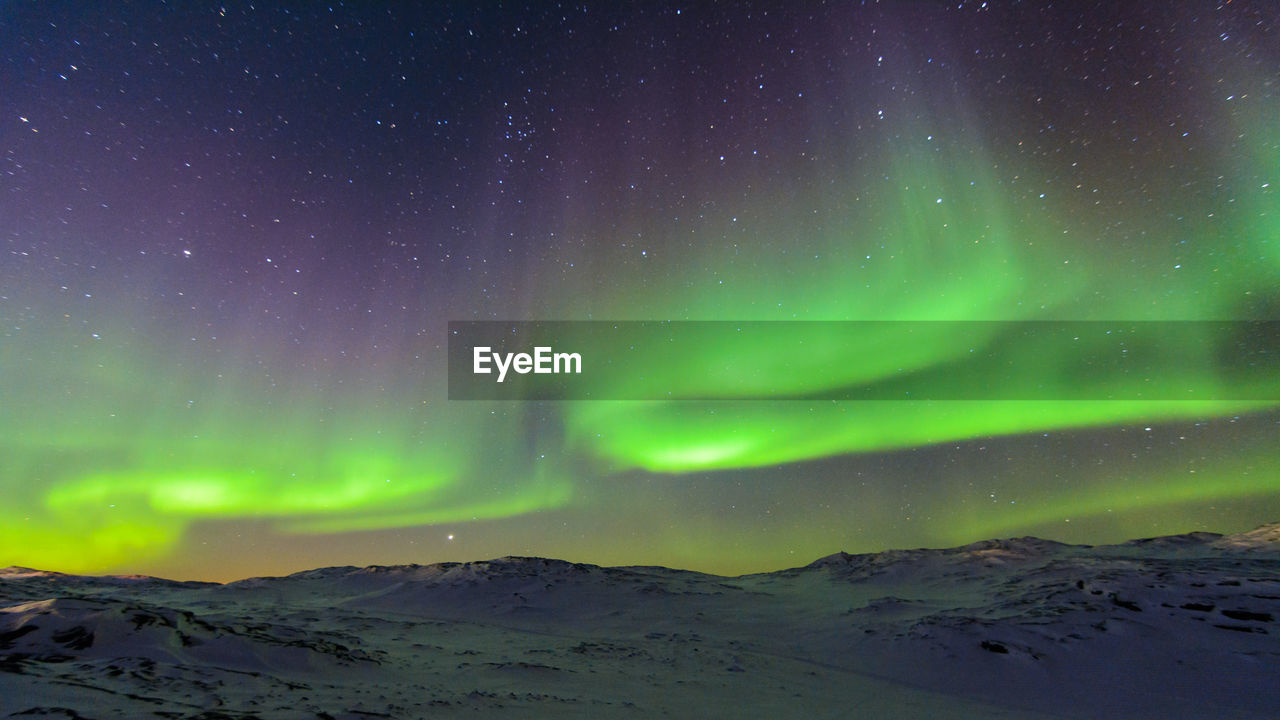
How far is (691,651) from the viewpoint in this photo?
89.0 ft

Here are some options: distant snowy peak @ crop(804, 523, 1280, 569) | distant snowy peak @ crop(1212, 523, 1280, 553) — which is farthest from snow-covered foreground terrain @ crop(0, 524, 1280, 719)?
distant snowy peak @ crop(804, 523, 1280, 569)

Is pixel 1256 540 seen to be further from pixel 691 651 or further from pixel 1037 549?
pixel 691 651

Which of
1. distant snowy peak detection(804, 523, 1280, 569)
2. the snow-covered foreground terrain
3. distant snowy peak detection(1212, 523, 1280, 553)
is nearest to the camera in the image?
the snow-covered foreground terrain

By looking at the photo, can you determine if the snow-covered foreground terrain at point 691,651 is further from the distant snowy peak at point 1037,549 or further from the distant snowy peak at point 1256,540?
the distant snowy peak at point 1037,549

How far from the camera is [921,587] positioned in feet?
162

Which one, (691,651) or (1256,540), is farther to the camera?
(1256,540)

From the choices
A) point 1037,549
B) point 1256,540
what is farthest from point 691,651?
point 1256,540

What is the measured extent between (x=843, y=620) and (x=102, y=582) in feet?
251

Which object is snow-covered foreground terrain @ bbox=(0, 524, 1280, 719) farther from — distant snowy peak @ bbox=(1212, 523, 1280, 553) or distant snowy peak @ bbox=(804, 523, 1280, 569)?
distant snowy peak @ bbox=(804, 523, 1280, 569)

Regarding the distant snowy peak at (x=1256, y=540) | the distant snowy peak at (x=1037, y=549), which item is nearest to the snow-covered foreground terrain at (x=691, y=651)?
the distant snowy peak at (x=1256, y=540)

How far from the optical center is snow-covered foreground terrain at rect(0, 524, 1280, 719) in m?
14.9

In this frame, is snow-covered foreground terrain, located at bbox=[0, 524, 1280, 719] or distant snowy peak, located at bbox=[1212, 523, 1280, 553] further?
distant snowy peak, located at bbox=[1212, 523, 1280, 553]

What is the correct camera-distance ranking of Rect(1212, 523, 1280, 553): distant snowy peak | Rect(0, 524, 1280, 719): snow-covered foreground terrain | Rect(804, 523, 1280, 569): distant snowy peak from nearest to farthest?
Rect(0, 524, 1280, 719): snow-covered foreground terrain, Rect(1212, 523, 1280, 553): distant snowy peak, Rect(804, 523, 1280, 569): distant snowy peak

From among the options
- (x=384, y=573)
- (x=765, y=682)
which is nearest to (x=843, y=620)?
(x=765, y=682)
